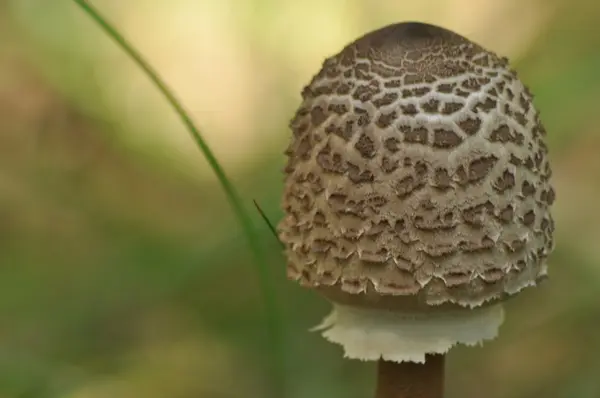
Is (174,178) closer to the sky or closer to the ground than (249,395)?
closer to the sky

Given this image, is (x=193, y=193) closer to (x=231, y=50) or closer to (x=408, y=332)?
(x=231, y=50)

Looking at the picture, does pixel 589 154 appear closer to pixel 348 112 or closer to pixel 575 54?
pixel 575 54

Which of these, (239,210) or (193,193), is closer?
(239,210)

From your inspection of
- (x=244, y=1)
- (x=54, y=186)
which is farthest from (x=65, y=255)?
(x=244, y=1)

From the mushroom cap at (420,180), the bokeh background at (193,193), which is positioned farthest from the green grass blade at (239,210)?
the mushroom cap at (420,180)

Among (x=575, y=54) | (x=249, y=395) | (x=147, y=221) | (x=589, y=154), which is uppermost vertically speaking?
(x=575, y=54)

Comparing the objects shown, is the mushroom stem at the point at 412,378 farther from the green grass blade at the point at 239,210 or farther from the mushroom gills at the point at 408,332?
the green grass blade at the point at 239,210

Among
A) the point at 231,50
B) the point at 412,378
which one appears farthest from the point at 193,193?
the point at 412,378
